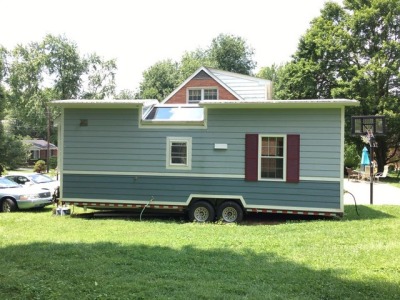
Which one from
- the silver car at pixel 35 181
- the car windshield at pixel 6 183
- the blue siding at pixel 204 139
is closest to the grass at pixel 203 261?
the blue siding at pixel 204 139

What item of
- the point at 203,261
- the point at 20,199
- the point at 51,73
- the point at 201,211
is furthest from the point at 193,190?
the point at 51,73

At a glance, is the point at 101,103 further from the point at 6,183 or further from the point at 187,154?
the point at 6,183

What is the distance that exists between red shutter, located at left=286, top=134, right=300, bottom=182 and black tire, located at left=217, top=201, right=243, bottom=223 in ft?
4.92

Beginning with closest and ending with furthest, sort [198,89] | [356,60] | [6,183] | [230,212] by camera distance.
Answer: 1. [230,212]
2. [6,183]
3. [198,89]
4. [356,60]

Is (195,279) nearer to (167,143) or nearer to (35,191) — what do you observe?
(167,143)

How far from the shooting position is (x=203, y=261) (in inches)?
221

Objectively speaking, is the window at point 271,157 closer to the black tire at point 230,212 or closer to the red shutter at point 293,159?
the red shutter at point 293,159

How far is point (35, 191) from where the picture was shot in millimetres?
12867

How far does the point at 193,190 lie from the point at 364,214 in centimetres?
456

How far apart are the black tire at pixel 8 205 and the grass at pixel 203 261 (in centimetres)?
410

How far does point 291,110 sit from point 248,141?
1.36 meters

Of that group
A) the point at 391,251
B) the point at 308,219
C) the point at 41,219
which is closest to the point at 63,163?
the point at 41,219

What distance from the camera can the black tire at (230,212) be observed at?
10077mm

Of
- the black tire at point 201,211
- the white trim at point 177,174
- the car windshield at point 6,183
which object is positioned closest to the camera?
the white trim at point 177,174
